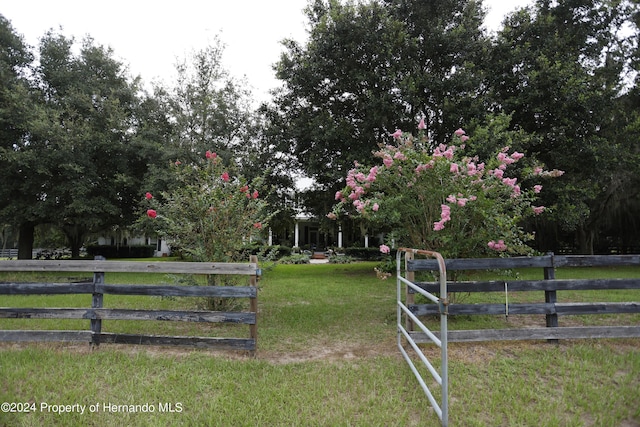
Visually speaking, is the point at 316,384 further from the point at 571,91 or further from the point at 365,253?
the point at 365,253

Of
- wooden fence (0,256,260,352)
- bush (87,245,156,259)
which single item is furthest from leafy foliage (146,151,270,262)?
bush (87,245,156,259)

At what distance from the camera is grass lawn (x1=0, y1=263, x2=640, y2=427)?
9.12ft

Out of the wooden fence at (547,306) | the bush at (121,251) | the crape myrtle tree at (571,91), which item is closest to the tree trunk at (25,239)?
the bush at (121,251)

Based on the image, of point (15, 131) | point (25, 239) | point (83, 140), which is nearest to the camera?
point (83, 140)

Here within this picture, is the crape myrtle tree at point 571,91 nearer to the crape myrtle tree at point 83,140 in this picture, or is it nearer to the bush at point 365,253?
the bush at point 365,253

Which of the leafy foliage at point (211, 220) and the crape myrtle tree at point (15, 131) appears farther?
the crape myrtle tree at point (15, 131)

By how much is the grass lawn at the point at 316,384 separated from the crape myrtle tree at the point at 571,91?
1006 cm

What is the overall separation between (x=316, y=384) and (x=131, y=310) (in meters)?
2.30

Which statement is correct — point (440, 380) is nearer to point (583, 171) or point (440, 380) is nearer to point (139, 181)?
point (583, 171)

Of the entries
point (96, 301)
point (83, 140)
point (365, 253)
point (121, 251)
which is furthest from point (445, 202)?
point (121, 251)

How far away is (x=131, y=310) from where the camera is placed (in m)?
3.98

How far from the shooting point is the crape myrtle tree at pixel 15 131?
41.8ft

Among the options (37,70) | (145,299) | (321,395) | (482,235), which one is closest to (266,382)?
(321,395)

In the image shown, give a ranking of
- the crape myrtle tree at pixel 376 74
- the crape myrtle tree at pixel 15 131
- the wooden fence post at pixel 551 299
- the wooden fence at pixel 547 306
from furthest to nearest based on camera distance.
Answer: the crape myrtle tree at pixel 15 131 → the crape myrtle tree at pixel 376 74 → the wooden fence post at pixel 551 299 → the wooden fence at pixel 547 306
